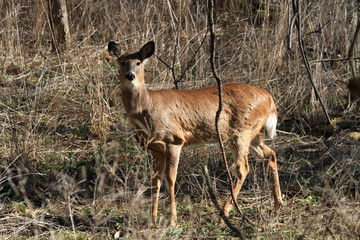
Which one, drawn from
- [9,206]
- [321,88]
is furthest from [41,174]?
[321,88]

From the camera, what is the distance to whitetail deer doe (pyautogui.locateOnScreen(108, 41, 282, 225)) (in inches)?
199

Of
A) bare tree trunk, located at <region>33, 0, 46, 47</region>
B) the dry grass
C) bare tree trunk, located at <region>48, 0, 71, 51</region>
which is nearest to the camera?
the dry grass

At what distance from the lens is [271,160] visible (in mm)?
5398

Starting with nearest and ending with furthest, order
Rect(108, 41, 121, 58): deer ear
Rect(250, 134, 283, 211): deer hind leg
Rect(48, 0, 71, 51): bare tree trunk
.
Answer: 1. Rect(250, 134, 283, 211): deer hind leg
2. Rect(108, 41, 121, 58): deer ear
3. Rect(48, 0, 71, 51): bare tree trunk

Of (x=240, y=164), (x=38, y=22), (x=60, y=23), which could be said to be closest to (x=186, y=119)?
(x=240, y=164)

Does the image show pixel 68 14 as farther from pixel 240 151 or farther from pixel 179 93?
pixel 240 151

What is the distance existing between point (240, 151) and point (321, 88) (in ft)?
8.03

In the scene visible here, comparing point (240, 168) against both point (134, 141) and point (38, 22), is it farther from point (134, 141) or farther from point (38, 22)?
point (38, 22)

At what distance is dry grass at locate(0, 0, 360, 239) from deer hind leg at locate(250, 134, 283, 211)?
144 millimetres

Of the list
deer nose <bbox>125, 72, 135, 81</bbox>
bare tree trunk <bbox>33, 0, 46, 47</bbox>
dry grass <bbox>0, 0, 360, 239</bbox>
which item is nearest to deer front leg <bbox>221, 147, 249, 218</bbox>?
dry grass <bbox>0, 0, 360, 239</bbox>

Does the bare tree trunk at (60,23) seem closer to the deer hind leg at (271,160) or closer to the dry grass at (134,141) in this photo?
the dry grass at (134,141)

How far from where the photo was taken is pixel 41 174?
5.38 meters

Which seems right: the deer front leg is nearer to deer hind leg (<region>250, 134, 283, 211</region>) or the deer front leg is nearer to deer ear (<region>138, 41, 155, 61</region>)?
deer hind leg (<region>250, 134, 283, 211</region>)

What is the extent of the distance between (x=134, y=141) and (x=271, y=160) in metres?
1.74
